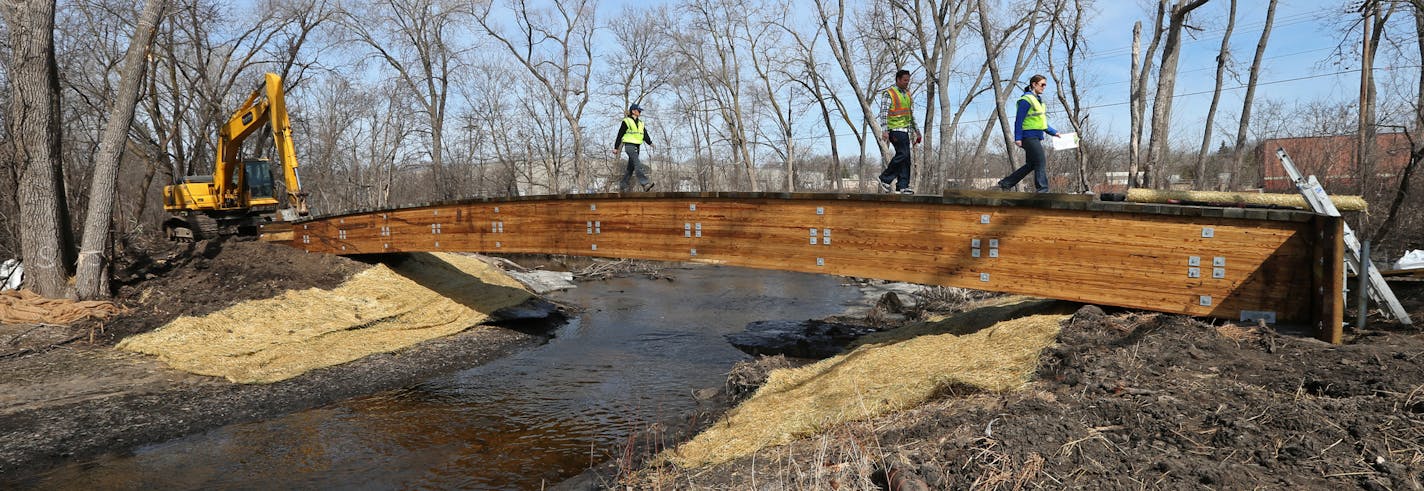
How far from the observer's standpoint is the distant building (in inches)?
757

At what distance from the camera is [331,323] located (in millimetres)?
13297

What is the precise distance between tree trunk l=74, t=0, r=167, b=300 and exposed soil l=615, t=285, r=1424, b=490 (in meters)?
11.0

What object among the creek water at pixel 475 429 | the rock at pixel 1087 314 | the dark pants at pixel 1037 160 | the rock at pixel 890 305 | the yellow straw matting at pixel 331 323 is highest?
the dark pants at pixel 1037 160

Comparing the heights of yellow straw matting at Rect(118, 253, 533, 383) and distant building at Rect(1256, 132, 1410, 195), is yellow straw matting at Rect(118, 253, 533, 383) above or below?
below

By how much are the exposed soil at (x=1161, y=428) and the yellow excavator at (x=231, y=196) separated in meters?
14.9

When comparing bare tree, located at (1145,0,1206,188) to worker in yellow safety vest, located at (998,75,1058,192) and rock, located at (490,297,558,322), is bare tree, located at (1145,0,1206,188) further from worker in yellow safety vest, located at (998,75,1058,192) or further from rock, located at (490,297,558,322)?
rock, located at (490,297,558,322)

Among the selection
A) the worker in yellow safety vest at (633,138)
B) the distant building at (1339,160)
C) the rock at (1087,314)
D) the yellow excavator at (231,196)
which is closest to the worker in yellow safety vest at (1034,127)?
the rock at (1087,314)

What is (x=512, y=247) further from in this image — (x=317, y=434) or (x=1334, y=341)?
(x=1334, y=341)

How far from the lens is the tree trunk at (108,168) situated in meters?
12.3

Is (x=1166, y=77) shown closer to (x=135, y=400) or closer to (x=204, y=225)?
(x=135, y=400)

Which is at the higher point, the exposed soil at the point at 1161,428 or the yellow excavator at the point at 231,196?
the yellow excavator at the point at 231,196

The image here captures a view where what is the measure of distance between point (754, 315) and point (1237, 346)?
11.1 m

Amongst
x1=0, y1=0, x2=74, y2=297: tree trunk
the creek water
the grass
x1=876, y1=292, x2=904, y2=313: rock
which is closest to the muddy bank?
the creek water

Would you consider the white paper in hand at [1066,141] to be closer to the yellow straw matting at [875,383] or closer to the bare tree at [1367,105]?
the yellow straw matting at [875,383]
